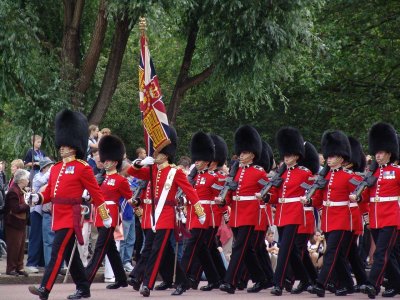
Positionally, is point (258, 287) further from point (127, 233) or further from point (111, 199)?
point (127, 233)

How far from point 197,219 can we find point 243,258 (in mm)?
747

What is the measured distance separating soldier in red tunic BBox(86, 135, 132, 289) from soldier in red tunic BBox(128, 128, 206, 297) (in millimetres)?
614

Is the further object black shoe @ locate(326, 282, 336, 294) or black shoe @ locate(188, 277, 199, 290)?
black shoe @ locate(188, 277, 199, 290)

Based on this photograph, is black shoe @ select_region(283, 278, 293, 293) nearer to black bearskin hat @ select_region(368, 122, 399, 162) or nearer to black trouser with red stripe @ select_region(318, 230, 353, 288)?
black trouser with red stripe @ select_region(318, 230, 353, 288)

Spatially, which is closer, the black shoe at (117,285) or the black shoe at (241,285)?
the black shoe at (117,285)

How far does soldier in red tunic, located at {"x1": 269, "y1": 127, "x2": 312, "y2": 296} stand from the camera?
1415cm

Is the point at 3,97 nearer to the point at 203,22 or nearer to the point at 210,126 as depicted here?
the point at 203,22

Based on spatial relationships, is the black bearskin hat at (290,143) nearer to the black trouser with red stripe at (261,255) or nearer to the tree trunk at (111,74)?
the black trouser with red stripe at (261,255)

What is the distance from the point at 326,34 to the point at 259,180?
45.5ft

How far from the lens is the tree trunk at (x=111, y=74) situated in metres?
22.2

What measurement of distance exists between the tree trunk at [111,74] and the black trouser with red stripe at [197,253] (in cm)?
773

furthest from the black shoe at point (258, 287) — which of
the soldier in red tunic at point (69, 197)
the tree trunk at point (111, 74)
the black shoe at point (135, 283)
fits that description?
the tree trunk at point (111, 74)

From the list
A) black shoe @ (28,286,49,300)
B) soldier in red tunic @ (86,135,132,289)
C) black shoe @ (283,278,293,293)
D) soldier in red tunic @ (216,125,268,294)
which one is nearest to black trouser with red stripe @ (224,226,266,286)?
soldier in red tunic @ (216,125,268,294)

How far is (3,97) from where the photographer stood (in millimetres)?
20312
